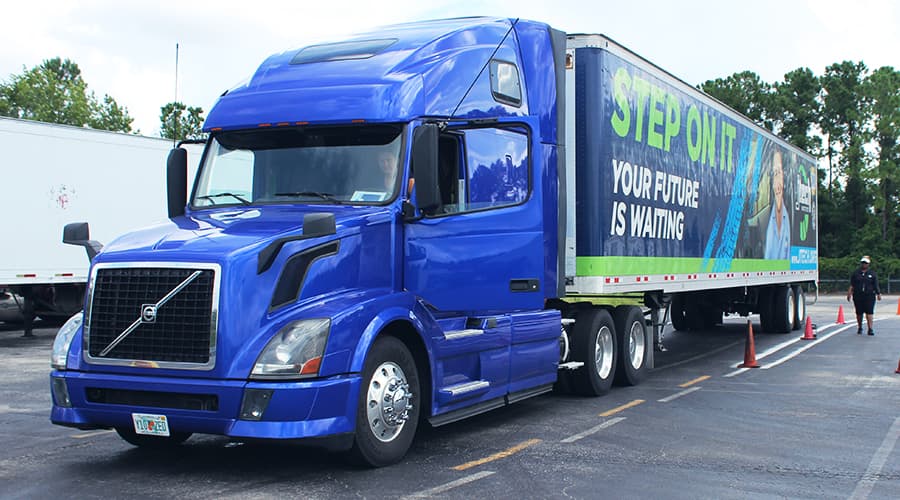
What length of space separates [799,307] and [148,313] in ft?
60.6

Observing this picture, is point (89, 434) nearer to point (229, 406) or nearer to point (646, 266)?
point (229, 406)

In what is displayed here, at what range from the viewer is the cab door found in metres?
7.86

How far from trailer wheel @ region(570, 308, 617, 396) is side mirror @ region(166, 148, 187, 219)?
4782mm

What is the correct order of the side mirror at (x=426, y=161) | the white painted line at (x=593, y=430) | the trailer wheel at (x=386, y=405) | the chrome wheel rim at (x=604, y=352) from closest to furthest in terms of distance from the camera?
the trailer wheel at (x=386, y=405) → the side mirror at (x=426, y=161) → the white painted line at (x=593, y=430) → the chrome wheel rim at (x=604, y=352)

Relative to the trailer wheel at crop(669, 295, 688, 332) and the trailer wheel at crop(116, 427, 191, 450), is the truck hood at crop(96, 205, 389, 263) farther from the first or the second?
the trailer wheel at crop(669, 295, 688, 332)

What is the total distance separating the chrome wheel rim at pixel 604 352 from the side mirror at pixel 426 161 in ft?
14.8

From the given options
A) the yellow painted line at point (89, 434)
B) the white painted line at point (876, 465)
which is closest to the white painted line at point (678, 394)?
the white painted line at point (876, 465)

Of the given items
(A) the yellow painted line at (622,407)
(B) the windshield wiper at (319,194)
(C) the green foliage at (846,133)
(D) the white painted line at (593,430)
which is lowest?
(D) the white painted line at (593,430)

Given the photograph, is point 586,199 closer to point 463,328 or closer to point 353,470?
point 463,328

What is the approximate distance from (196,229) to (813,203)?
20.7 m

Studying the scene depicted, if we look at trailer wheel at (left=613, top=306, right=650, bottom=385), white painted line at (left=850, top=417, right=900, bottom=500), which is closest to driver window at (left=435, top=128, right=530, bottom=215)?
trailer wheel at (left=613, top=306, right=650, bottom=385)

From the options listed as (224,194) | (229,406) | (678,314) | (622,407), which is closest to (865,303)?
(678,314)

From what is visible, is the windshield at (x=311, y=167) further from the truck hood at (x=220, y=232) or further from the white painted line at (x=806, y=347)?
the white painted line at (x=806, y=347)

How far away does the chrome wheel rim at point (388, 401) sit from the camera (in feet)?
22.9
